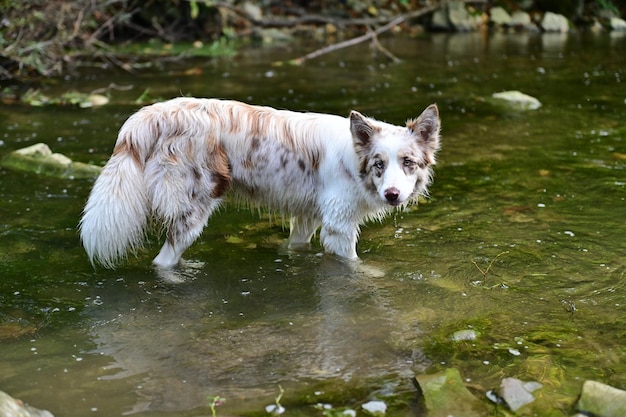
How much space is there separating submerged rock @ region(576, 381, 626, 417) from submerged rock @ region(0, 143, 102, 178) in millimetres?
5665

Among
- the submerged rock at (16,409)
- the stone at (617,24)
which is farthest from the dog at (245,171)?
the stone at (617,24)

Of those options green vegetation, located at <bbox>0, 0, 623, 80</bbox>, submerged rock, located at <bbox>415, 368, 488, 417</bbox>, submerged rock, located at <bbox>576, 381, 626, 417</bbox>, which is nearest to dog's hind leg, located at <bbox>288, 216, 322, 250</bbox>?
submerged rock, located at <bbox>415, 368, 488, 417</bbox>

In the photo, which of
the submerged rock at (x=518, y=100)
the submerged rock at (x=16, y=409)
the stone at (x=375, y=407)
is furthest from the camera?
the submerged rock at (x=518, y=100)

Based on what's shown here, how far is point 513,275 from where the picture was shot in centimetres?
592

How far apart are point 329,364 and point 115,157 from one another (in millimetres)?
2347

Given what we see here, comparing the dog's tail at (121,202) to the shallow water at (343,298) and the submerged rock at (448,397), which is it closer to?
the shallow water at (343,298)

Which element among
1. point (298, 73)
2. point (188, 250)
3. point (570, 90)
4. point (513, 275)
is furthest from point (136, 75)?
point (513, 275)

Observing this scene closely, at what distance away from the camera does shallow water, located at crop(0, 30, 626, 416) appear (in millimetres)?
4355

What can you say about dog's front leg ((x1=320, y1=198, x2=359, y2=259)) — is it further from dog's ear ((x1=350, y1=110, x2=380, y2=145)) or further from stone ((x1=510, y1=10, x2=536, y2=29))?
stone ((x1=510, y1=10, x2=536, y2=29))

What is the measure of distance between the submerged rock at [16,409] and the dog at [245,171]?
1.96 meters

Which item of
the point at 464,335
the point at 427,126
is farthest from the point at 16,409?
the point at 427,126

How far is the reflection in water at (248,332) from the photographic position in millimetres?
4387

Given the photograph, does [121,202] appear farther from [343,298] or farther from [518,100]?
[518,100]

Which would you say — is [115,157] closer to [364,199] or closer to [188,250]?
[188,250]
